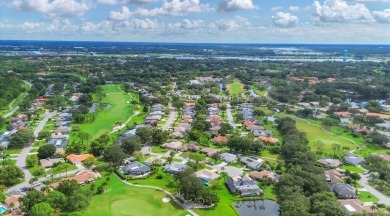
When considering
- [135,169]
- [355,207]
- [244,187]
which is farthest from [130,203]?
[355,207]

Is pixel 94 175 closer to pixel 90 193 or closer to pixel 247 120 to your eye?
pixel 90 193

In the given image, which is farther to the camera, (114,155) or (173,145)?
(173,145)

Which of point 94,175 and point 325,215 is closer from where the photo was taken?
point 325,215

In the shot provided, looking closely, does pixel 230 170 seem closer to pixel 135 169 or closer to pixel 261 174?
pixel 261 174

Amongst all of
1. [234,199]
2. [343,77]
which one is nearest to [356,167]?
[234,199]

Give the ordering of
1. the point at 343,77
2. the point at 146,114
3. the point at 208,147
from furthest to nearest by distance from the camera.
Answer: the point at 343,77
the point at 146,114
the point at 208,147

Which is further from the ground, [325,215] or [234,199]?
[325,215]
